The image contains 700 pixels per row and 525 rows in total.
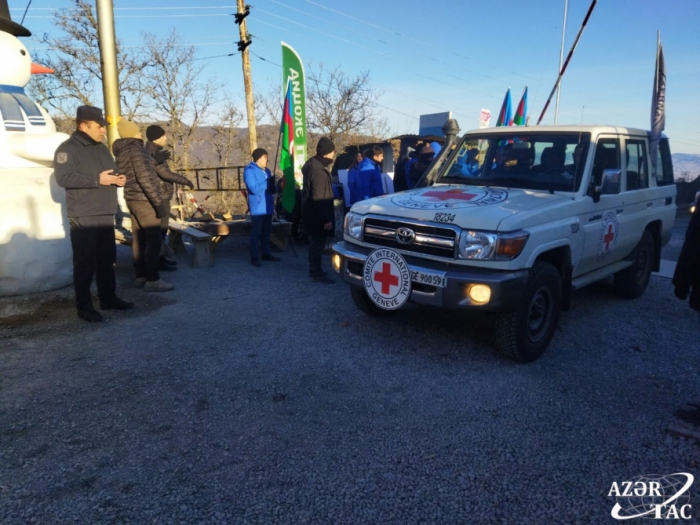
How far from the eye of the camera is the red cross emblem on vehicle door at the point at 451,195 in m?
4.26

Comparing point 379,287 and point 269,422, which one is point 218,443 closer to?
point 269,422

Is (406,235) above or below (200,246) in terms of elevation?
above

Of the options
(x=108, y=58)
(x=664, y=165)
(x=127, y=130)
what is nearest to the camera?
(x=127, y=130)

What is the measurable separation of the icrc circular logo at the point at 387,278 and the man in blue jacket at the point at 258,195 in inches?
145

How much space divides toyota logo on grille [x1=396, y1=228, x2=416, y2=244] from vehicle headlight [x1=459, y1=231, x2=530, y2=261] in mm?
433

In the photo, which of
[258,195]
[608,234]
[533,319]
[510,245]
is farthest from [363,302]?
[258,195]

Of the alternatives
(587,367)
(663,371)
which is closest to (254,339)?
(587,367)

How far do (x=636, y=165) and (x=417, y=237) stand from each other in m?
3.09

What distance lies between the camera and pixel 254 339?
4531 mm

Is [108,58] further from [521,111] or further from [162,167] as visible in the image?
[521,111]

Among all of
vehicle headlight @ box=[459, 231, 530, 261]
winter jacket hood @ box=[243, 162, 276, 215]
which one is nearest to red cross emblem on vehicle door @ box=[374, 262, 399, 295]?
vehicle headlight @ box=[459, 231, 530, 261]

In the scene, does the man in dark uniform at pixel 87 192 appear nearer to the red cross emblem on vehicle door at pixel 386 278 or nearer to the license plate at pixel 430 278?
the red cross emblem on vehicle door at pixel 386 278

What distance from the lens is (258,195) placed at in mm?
7336

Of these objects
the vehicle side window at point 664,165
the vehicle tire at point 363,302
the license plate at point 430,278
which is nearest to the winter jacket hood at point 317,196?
the vehicle tire at point 363,302
